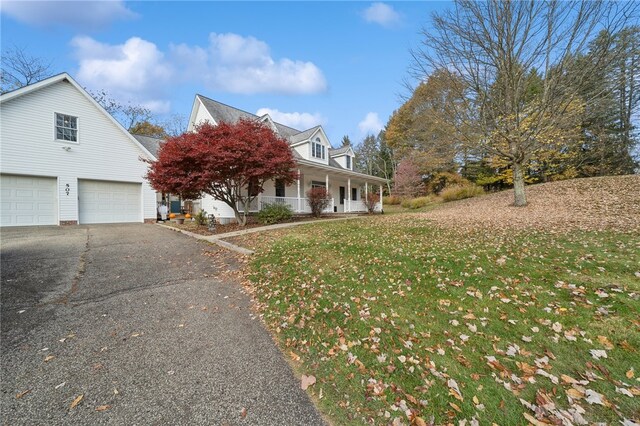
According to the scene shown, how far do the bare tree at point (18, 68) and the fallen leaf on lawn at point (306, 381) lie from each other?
3119cm

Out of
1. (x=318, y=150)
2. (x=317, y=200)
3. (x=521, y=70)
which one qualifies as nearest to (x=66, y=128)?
(x=317, y=200)

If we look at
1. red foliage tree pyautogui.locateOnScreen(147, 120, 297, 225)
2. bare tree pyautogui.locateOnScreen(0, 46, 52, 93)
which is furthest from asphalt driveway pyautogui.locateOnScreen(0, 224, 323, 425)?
bare tree pyautogui.locateOnScreen(0, 46, 52, 93)

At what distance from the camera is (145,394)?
237cm

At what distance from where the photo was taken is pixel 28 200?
11453mm

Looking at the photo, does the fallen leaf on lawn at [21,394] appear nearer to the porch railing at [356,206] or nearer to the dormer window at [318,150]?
the dormer window at [318,150]

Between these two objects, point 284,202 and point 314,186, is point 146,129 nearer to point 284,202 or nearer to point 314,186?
point 314,186

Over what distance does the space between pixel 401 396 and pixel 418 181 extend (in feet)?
97.9

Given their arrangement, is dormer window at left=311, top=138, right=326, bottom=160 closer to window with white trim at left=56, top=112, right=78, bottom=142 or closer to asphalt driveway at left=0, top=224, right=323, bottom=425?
window with white trim at left=56, top=112, right=78, bottom=142

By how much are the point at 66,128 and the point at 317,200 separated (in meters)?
13.0

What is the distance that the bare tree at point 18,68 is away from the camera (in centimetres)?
1938

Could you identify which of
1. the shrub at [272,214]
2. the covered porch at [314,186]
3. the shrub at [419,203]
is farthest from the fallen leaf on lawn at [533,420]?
the shrub at [419,203]

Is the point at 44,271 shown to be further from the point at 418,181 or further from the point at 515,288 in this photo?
the point at 418,181

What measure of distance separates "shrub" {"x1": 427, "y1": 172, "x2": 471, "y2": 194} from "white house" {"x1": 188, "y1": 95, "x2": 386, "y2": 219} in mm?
9959

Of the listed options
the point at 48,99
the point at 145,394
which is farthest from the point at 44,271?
the point at 48,99
